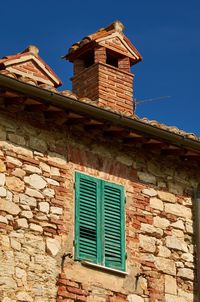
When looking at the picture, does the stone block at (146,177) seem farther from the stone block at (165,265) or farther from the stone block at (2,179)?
the stone block at (2,179)

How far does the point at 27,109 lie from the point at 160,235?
2.67 meters

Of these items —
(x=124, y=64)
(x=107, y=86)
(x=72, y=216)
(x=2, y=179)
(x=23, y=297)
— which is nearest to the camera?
(x=23, y=297)

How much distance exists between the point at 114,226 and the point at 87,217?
18.1 inches

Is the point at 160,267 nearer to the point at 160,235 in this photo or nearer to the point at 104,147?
the point at 160,235

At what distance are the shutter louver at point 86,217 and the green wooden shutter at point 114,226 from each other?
0.60ft

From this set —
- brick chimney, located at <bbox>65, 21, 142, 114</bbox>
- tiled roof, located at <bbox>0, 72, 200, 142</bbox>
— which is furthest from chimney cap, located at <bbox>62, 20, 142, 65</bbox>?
tiled roof, located at <bbox>0, 72, 200, 142</bbox>

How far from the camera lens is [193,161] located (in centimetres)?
1416

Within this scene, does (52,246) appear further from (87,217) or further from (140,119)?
(140,119)

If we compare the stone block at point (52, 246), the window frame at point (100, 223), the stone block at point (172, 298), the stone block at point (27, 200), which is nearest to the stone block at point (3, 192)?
the stone block at point (27, 200)

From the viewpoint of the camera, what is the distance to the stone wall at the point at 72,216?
11922 millimetres

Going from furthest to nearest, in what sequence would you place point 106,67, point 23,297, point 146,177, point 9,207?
point 106,67 → point 146,177 → point 9,207 → point 23,297

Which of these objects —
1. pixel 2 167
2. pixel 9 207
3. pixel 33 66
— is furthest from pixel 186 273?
pixel 33 66

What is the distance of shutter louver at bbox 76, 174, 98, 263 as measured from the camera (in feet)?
40.8

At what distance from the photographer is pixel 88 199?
42.0 ft
